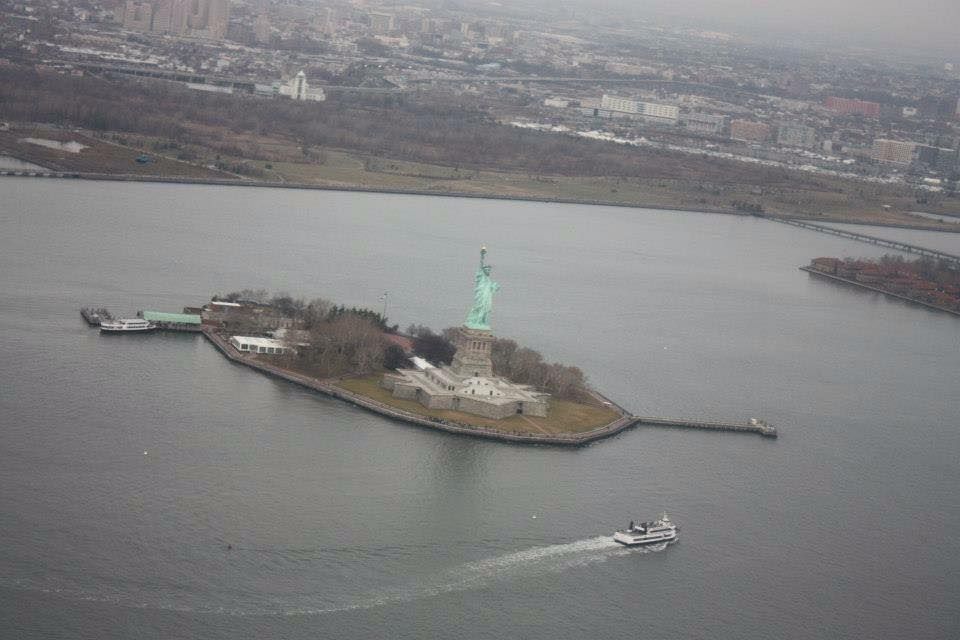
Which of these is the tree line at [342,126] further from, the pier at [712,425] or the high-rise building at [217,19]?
the pier at [712,425]

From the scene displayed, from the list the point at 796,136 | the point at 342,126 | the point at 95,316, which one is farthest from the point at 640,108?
the point at 95,316

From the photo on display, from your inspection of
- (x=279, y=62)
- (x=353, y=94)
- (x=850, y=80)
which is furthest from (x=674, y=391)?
(x=850, y=80)

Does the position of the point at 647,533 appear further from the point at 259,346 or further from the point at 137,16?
the point at 137,16

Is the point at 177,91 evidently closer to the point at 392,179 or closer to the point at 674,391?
the point at 392,179

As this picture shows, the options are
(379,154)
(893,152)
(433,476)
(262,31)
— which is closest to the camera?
(433,476)

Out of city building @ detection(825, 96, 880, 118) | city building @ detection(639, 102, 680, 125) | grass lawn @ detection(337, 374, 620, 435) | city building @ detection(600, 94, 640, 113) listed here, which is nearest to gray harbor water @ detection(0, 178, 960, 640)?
grass lawn @ detection(337, 374, 620, 435)

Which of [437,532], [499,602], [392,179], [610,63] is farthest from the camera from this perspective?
[610,63]
